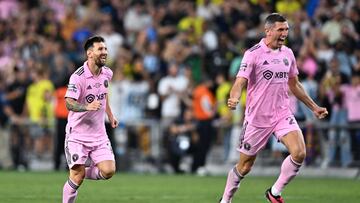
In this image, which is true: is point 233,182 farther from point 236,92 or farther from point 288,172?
point 236,92

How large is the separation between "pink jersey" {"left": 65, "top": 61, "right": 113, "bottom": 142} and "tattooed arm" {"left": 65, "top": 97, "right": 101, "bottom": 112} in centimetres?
20

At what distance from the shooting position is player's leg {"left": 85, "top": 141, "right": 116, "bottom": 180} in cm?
1357

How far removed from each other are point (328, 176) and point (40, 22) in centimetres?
1093

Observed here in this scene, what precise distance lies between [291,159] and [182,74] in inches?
451

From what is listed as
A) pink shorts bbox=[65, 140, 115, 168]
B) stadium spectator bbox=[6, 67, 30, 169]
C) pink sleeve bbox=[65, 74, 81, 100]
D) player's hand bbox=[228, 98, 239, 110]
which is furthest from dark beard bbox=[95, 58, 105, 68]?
stadium spectator bbox=[6, 67, 30, 169]

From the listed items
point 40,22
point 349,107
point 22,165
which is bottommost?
point 22,165

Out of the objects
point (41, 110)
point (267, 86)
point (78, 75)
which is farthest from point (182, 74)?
point (78, 75)

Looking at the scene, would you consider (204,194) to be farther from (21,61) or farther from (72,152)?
(21,61)

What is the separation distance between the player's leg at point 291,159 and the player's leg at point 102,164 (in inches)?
90.7

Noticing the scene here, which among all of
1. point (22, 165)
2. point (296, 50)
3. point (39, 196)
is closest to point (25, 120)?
point (22, 165)

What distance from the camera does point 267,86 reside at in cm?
1420

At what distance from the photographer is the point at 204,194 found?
1750 cm

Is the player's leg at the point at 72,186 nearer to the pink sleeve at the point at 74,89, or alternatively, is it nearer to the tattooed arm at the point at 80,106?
the tattooed arm at the point at 80,106

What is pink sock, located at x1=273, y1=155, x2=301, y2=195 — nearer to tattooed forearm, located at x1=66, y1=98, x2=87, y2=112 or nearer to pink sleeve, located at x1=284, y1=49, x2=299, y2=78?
pink sleeve, located at x1=284, y1=49, x2=299, y2=78
